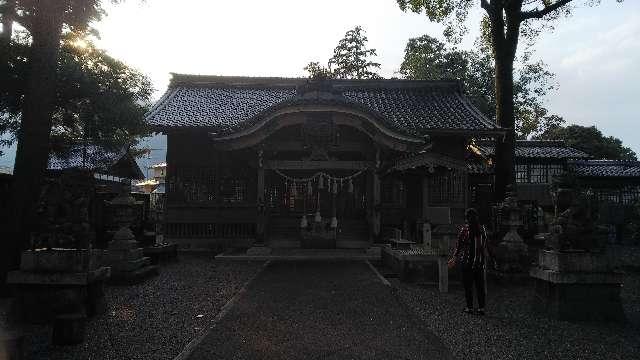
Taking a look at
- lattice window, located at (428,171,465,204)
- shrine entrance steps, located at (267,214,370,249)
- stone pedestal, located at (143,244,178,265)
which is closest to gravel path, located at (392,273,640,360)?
shrine entrance steps, located at (267,214,370,249)

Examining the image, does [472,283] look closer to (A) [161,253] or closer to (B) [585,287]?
(B) [585,287]

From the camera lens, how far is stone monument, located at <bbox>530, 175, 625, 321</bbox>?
672cm

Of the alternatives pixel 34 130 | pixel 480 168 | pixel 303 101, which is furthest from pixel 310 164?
pixel 480 168

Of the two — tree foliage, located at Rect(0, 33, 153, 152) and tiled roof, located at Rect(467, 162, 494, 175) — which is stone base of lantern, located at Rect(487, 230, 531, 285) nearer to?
tree foliage, located at Rect(0, 33, 153, 152)

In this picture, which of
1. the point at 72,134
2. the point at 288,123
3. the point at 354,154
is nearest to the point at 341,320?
the point at 288,123

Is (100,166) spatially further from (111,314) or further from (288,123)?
(111,314)

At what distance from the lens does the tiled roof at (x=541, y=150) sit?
30.0 metres

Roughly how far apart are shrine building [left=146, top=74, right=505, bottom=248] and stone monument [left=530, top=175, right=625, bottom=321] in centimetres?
551

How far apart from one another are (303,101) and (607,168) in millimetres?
23329

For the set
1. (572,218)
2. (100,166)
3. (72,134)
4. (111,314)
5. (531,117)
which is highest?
(531,117)

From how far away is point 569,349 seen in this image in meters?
5.34

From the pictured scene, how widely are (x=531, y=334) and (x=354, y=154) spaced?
1101cm

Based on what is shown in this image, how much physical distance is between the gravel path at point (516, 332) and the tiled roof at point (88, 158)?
17.1 meters

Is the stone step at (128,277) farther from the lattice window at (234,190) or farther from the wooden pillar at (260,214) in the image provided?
the lattice window at (234,190)
